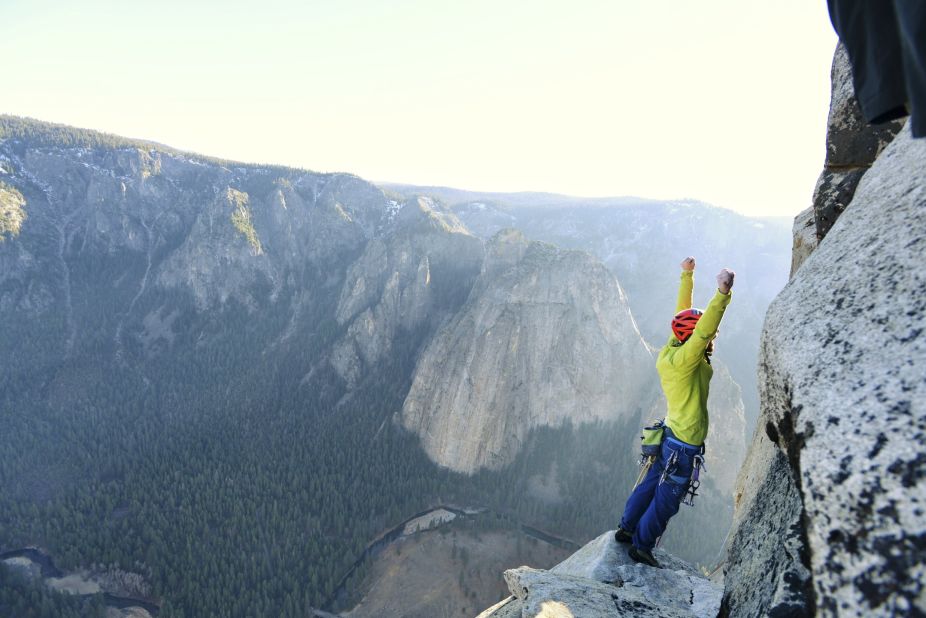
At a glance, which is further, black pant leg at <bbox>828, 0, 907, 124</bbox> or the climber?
the climber

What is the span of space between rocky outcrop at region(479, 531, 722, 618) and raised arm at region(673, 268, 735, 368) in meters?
4.28

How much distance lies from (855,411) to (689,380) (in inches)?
194

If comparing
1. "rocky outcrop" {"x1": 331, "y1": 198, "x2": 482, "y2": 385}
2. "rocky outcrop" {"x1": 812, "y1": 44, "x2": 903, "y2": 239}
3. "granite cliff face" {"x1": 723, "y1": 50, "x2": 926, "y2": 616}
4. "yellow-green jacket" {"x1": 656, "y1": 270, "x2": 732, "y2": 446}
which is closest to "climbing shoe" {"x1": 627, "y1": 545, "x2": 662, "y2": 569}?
"yellow-green jacket" {"x1": 656, "y1": 270, "x2": 732, "y2": 446}

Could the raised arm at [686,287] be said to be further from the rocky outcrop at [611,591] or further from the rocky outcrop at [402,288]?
the rocky outcrop at [402,288]

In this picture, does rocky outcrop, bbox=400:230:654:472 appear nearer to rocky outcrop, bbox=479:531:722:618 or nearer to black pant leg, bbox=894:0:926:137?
rocky outcrop, bbox=479:531:722:618

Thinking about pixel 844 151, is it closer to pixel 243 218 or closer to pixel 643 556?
pixel 643 556

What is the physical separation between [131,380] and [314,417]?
57.6m

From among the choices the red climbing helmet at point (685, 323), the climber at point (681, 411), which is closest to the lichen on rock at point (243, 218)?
the climber at point (681, 411)

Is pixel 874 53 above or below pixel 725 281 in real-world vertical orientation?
above

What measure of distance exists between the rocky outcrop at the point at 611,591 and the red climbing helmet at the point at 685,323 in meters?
4.72

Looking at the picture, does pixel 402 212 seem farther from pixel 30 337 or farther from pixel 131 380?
pixel 30 337

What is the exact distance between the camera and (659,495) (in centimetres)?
896

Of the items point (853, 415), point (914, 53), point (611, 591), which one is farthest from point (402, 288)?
point (914, 53)

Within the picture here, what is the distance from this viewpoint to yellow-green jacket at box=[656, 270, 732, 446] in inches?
312
